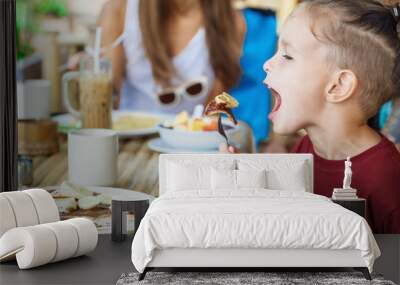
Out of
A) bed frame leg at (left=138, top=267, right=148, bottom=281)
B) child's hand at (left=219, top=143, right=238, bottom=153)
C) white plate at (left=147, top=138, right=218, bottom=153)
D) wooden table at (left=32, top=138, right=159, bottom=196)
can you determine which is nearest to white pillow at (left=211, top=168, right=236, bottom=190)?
child's hand at (left=219, top=143, right=238, bottom=153)

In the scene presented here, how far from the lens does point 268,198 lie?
200 inches

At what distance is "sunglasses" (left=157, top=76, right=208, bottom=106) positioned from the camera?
6.80 metres

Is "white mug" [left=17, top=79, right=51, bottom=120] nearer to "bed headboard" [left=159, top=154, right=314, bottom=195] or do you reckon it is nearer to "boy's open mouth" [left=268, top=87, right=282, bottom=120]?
"bed headboard" [left=159, top=154, right=314, bottom=195]

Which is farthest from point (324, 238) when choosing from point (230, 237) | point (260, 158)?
point (260, 158)

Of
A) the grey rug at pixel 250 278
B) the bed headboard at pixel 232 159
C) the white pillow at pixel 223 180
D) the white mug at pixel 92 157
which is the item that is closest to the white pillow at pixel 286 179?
the bed headboard at pixel 232 159

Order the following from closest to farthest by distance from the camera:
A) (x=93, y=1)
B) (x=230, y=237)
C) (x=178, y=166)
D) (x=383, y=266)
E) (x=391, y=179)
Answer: (x=230, y=237), (x=383, y=266), (x=178, y=166), (x=391, y=179), (x=93, y=1)

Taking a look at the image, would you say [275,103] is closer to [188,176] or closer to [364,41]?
[364,41]

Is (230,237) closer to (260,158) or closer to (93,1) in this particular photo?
(260,158)

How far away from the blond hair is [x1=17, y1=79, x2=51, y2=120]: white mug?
6.83 feet

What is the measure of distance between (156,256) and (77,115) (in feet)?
8.07

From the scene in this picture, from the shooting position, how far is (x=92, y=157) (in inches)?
266

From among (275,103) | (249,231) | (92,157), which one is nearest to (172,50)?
(275,103)

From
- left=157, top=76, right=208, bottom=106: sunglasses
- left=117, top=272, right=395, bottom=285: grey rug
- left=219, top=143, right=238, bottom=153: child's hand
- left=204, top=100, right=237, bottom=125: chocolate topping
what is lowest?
left=117, top=272, right=395, bottom=285: grey rug

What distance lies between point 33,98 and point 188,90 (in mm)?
1196
